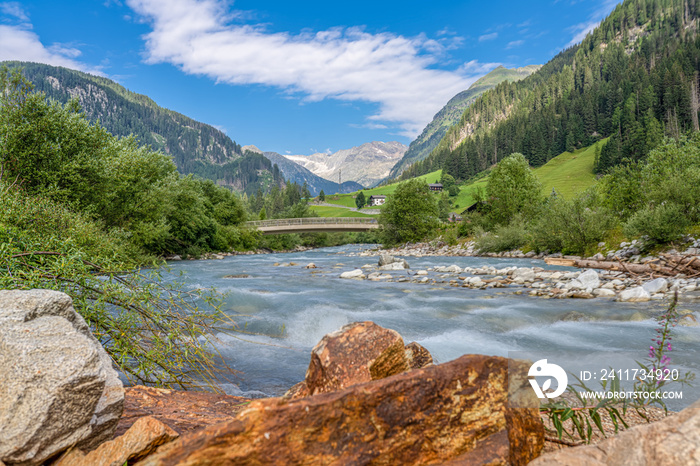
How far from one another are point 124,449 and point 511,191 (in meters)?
46.4

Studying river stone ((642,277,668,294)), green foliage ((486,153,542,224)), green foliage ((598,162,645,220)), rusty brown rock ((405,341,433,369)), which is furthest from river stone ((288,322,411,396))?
green foliage ((486,153,542,224))

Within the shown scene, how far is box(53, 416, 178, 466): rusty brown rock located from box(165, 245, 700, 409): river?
3.19 meters

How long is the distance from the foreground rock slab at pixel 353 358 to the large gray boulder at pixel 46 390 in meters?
1.50

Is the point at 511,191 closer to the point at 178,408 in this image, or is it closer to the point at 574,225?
the point at 574,225

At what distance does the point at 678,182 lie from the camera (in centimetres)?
1959

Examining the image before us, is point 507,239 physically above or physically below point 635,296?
above

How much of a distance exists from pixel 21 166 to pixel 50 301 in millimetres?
14759

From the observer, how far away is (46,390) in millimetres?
2387

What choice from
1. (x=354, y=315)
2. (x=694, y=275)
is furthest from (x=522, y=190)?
(x=354, y=315)

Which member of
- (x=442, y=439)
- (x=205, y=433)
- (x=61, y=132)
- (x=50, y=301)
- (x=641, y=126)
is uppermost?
(x=641, y=126)

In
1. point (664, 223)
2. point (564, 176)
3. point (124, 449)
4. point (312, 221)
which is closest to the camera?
point (124, 449)

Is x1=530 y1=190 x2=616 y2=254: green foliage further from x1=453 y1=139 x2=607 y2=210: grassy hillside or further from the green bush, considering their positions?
x1=453 y1=139 x2=607 y2=210: grassy hillside

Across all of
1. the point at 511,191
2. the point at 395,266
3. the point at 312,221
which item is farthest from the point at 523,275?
the point at 312,221

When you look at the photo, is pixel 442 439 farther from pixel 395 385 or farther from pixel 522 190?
pixel 522 190
